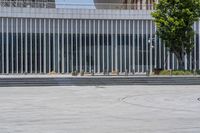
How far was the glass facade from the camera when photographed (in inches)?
2288

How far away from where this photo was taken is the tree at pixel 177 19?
155ft

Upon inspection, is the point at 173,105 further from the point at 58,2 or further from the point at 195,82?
the point at 58,2

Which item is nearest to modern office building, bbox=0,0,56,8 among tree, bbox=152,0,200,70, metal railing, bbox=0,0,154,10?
metal railing, bbox=0,0,154,10

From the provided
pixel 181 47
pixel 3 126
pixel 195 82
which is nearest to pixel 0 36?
pixel 181 47

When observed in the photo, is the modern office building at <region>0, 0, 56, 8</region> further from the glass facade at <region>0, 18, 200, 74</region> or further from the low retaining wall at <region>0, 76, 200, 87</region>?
the low retaining wall at <region>0, 76, 200, 87</region>

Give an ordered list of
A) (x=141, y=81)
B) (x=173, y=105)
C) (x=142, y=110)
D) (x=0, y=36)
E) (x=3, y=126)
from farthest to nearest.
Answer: (x=0, y=36)
(x=141, y=81)
(x=173, y=105)
(x=142, y=110)
(x=3, y=126)

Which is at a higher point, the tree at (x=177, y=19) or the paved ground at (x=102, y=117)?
the tree at (x=177, y=19)

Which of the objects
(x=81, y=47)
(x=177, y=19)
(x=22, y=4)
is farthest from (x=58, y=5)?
(x=177, y=19)

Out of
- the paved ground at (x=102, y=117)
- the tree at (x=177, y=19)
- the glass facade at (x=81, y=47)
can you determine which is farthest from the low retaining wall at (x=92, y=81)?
the glass facade at (x=81, y=47)

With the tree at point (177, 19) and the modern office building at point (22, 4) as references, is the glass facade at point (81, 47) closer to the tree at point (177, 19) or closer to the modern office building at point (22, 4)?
the modern office building at point (22, 4)

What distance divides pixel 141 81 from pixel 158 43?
1939 cm

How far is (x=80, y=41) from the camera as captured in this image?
195 ft

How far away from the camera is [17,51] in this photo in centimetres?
5809

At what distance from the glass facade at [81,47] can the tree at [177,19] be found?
11.0m
